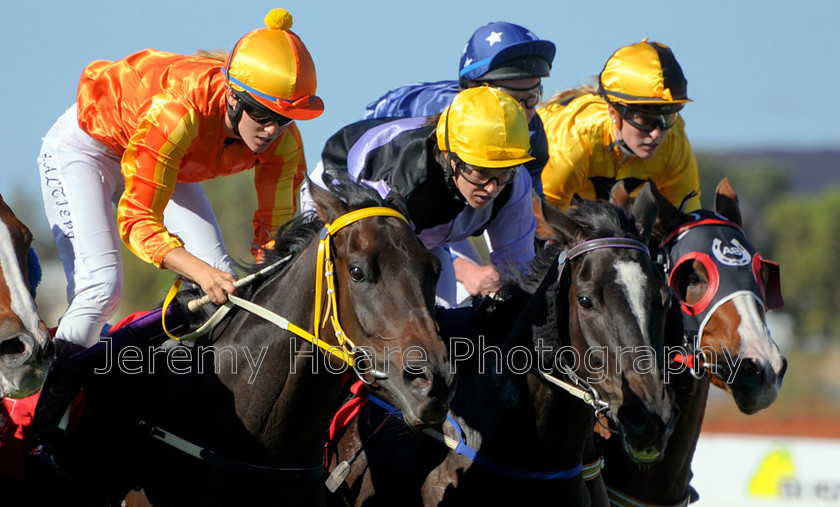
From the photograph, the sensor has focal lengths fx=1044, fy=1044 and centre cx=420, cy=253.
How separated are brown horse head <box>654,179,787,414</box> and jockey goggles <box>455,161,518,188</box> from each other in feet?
3.92

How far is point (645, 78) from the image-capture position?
17.4ft

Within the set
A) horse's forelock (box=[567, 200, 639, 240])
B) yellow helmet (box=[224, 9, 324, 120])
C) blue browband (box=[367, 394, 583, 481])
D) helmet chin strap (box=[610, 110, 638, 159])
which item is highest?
yellow helmet (box=[224, 9, 324, 120])

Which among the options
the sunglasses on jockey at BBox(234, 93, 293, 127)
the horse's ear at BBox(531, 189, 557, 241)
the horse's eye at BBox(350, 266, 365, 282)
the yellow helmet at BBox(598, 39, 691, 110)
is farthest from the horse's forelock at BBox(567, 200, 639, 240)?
the yellow helmet at BBox(598, 39, 691, 110)

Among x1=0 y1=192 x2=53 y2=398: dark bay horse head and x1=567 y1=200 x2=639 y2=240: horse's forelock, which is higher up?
x1=0 y1=192 x2=53 y2=398: dark bay horse head

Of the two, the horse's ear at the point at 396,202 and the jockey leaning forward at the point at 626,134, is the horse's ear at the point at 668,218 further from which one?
the horse's ear at the point at 396,202

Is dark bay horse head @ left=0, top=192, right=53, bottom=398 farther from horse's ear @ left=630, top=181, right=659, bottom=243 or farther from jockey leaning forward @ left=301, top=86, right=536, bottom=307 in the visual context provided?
horse's ear @ left=630, top=181, right=659, bottom=243

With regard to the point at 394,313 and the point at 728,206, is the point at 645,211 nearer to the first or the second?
the point at 728,206

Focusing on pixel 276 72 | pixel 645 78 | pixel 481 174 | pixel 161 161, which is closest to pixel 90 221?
pixel 161 161

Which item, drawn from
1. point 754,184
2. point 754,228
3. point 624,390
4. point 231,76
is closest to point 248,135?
point 231,76

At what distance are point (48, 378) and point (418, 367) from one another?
145 centimetres

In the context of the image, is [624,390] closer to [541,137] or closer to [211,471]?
[211,471]

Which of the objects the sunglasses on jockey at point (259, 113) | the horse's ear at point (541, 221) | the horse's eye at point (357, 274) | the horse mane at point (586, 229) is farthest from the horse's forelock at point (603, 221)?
the sunglasses on jockey at point (259, 113)

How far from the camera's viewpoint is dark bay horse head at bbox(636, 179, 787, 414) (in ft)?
14.8

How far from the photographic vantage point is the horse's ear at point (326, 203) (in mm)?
3590
